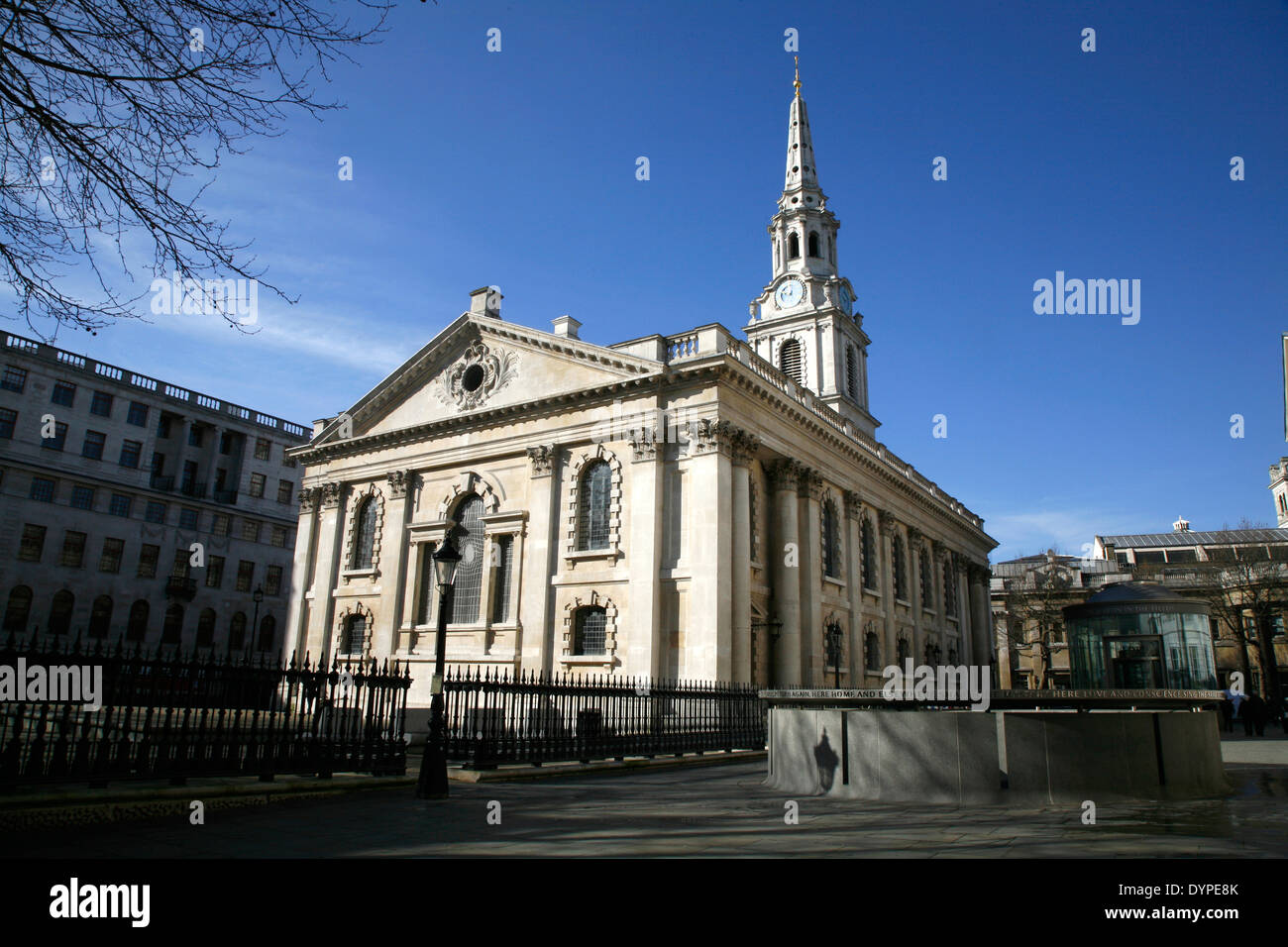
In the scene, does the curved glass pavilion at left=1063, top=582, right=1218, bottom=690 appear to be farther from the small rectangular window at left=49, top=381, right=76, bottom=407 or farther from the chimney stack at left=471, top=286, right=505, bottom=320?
the small rectangular window at left=49, top=381, right=76, bottom=407

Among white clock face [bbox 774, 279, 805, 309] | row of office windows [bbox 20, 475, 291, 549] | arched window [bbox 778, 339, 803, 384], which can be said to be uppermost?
white clock face [bbox 774, 279, 805, 309]

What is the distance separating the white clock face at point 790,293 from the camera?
44.9 m

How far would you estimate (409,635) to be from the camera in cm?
3206

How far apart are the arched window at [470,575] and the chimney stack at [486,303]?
7.55 metres

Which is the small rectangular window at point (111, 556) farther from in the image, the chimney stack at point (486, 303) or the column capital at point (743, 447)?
the column capital at point (743, 447)

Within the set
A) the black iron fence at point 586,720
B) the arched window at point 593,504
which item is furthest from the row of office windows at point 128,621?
the black iron fence at point 586,720

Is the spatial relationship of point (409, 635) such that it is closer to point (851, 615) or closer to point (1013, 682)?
point (851, 615)

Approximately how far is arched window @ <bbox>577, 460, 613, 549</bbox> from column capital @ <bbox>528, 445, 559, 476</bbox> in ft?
4.20

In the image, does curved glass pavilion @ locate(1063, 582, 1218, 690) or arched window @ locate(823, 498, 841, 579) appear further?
arched window @ locate(823, 498, 841, 579)

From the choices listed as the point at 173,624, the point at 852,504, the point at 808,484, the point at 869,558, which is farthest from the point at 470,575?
the point at 173,624

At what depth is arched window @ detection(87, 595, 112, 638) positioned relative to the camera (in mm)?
46094

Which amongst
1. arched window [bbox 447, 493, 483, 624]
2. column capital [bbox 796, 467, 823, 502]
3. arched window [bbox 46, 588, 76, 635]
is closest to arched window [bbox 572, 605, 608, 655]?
arched window [bbox 447, 493, 483, 624]
